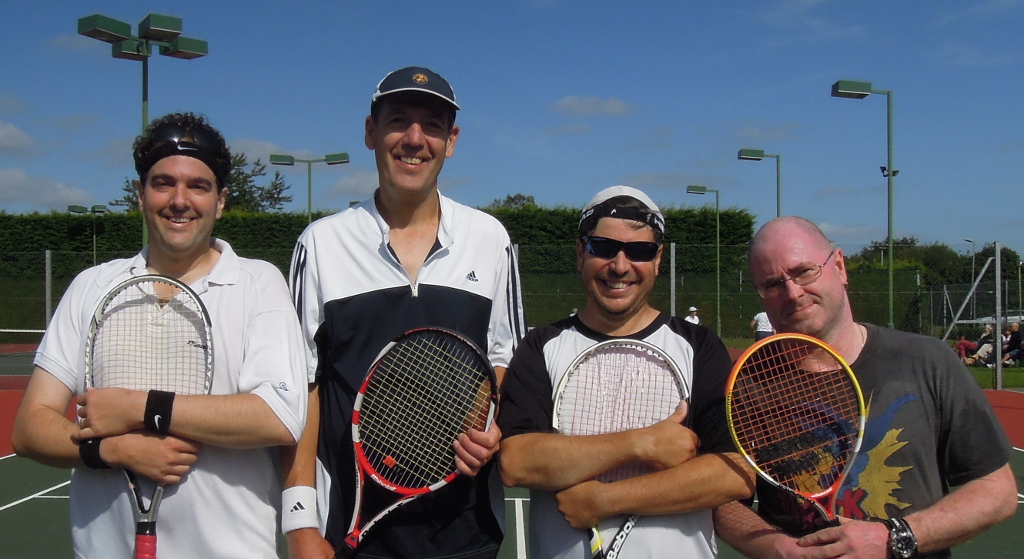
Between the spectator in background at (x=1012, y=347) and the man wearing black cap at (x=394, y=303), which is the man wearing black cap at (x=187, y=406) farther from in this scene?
the spectator in background at (x=1012, y=347)

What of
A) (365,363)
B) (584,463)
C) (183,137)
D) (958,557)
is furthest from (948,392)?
(958,557)

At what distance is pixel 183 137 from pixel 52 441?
924 millimetres

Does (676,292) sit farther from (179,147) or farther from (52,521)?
(179,147)

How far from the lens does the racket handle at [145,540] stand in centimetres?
220

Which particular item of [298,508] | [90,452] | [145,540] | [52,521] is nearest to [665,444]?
[298,508]

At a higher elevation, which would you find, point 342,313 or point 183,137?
point 183,137

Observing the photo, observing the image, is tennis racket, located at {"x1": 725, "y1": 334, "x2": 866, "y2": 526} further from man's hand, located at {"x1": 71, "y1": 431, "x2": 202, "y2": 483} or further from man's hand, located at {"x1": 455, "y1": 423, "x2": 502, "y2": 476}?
man's hand, located at {"x1": 71, "y1": 431, "x2": 202, "y2": 483}

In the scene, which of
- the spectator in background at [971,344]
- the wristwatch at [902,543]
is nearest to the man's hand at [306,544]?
the wristwatch at [902,543]

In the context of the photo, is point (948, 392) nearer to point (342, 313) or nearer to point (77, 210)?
point (342, 313)

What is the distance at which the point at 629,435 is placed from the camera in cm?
222

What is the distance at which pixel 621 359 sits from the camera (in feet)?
7.92

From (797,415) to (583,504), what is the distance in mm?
678

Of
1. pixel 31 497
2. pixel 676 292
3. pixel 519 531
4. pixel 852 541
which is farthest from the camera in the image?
pixel 676 292

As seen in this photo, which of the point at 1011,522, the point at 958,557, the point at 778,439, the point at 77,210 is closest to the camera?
the point at 778,439
